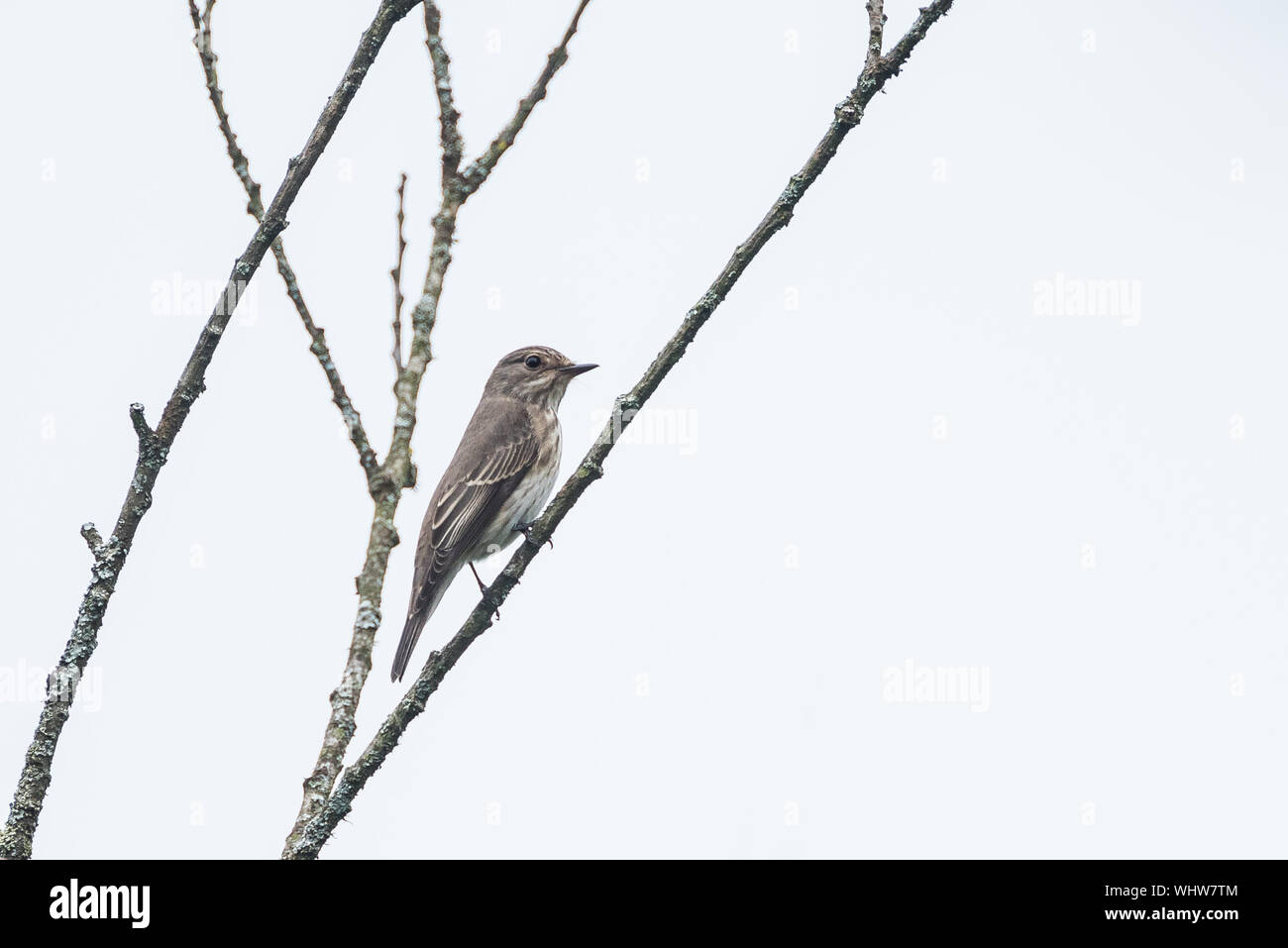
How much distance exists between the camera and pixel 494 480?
32.7 ft

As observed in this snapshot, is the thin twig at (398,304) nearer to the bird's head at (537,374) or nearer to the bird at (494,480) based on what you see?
the bird at (494,480)

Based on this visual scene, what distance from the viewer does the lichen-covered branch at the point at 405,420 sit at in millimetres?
4293

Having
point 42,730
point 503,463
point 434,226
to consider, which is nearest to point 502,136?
point 434,226

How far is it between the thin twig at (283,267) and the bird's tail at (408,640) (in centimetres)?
435

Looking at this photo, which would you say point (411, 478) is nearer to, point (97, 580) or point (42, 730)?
point (97, 580)

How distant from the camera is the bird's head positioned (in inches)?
431

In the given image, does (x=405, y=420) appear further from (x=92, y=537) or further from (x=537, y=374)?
(x=537, y=374)

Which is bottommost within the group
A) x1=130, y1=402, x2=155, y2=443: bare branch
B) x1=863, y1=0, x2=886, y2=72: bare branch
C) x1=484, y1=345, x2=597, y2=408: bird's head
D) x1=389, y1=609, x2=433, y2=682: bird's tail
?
x1=389, y1=609, x2=433, y2=682: bird's tail

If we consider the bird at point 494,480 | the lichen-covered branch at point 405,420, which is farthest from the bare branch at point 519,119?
the bird at point 494,480

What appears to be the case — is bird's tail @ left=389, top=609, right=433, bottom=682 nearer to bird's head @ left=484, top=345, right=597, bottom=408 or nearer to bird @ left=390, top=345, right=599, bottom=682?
bird @ left=390, top=345, right=599, bottom=682

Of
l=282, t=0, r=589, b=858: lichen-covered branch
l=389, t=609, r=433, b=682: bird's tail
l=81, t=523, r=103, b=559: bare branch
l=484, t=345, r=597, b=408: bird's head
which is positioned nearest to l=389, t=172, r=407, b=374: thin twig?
l=282, t=0, r=589, b=858: lichen-covered branch

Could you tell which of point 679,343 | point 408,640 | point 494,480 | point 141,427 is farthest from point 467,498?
point 141,427

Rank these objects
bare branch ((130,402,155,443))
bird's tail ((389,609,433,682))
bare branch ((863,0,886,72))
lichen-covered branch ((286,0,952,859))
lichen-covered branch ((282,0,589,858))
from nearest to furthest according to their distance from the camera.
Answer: lichen-covered branch ((282,0,589,858)) < bare branch ((130,402,155,443)) < lichen-covered branch ((286,0,952,859)) < bare branch ((863,0,886,72)) < bird's tail ((389,609,433,682))

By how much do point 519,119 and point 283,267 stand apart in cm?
106
